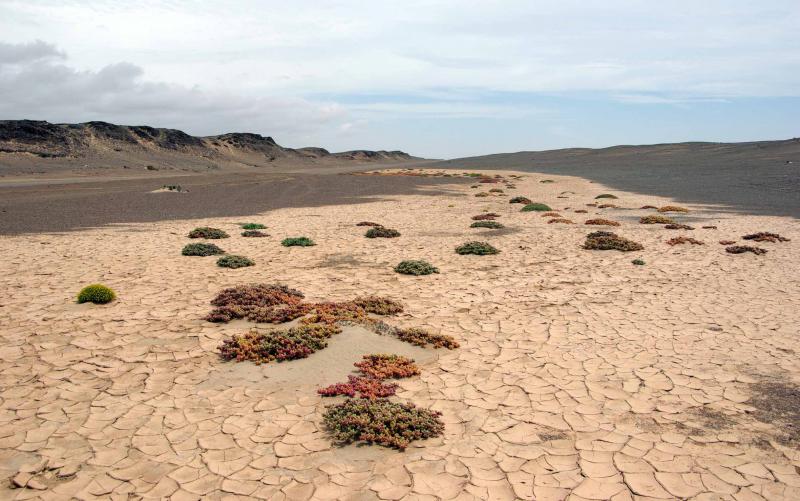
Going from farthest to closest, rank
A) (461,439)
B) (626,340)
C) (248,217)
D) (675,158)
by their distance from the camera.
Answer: (675,158) → (248,217) → (626,340) → (461,439)

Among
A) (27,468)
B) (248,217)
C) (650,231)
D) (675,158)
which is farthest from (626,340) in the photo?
(675,158)

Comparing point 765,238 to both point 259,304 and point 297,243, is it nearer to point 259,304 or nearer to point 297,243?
point 297,243

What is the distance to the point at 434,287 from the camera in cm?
1299

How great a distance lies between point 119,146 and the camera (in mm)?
99812

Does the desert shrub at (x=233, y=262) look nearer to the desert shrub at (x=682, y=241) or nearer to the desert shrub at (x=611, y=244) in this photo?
the desert shrub at (x=611, y=244)

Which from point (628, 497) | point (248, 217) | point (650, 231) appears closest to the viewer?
point (628, 497)

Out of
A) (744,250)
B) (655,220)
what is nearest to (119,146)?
(655,220)

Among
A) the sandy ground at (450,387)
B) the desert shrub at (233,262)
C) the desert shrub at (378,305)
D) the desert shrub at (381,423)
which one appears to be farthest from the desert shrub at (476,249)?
the desert shrub at (381,423)

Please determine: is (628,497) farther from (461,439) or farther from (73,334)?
(73,334)

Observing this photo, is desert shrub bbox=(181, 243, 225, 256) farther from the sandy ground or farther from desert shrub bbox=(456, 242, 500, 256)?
desert shrub bbox=(456, 242, 500, 256)

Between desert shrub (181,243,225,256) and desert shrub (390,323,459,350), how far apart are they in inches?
337

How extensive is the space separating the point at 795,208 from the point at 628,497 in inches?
1204

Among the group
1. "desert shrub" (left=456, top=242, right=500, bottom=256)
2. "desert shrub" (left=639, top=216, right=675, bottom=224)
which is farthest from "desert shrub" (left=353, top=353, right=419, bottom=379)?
"desert shrub" (left=639, top=216, right=675, bottom=224)

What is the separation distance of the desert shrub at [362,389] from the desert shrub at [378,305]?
3.30 meters
